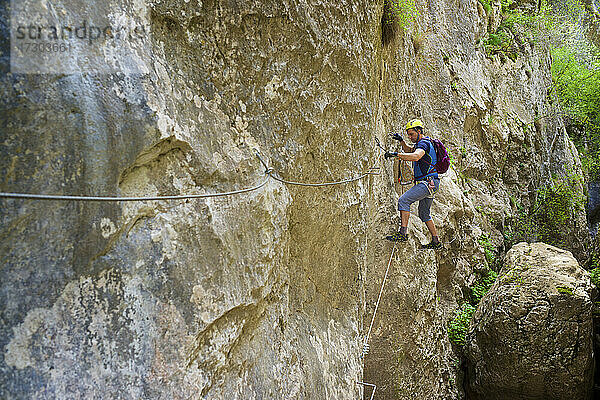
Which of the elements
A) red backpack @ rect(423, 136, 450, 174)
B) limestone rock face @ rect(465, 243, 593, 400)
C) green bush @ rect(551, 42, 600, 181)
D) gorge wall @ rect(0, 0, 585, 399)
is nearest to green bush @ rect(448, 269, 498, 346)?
limestone rock face @ rect(465, 243, 593, 400)

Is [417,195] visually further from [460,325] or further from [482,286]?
[482,286]

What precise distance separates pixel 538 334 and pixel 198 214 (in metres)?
6.69

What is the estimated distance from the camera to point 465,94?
10203 millimetres

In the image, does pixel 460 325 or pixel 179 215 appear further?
pixel 460 325

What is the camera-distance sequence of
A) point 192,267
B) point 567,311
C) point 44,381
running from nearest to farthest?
point 44,381 → point 192,267 → point 567,311

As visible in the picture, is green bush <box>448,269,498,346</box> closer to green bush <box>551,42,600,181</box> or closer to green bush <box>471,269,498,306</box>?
green bush <box>471,269,498,306</box>

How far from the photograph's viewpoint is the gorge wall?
185cm

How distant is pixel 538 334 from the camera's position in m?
7.20

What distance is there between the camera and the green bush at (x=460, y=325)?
8.70 m

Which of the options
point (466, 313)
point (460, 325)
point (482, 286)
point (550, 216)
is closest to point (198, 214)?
point (460, 325)

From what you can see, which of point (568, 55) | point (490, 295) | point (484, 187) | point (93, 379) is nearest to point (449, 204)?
point (490, 295)

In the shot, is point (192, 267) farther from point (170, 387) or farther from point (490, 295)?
point (490, 295)

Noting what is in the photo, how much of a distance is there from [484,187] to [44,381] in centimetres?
1054

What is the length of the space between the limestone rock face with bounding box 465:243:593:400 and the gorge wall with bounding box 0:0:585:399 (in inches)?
148
